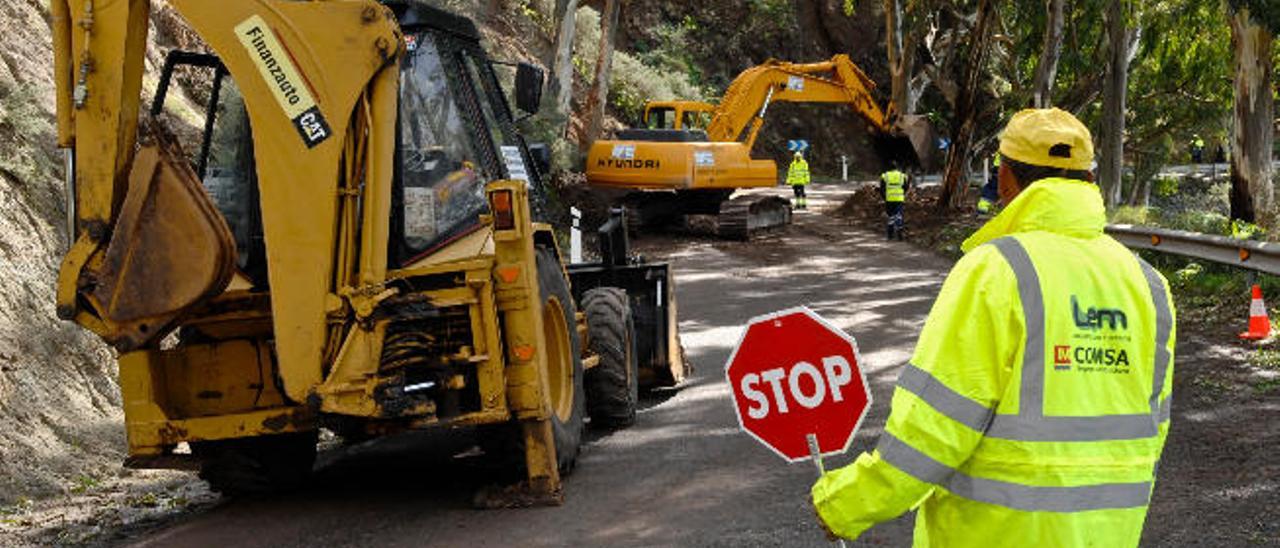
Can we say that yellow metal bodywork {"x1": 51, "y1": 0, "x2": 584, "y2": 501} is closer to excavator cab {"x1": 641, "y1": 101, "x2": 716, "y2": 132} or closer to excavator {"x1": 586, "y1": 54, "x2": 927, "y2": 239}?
excavator {"x1": 586, "y1": 54, "x2": 927, "y2": 239}

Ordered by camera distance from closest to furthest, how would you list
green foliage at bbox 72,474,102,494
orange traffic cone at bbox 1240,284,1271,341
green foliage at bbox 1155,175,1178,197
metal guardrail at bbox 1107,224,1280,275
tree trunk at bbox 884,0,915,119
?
green foliage at bbox 72,474,102,494, orange traffic cone at bbox 1240,284,1271,341, metal guardrail at bbox 1107,224,1280,275, tree trunk at bbox 884,0,915,119, green foliage at bbox 1155,175,1178,197

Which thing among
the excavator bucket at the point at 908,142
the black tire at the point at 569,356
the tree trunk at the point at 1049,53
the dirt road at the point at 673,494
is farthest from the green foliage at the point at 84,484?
the excavator bucket at the point at 908,142

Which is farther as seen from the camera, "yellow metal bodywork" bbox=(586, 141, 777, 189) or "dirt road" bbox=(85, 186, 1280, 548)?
"yellow metal bodywork" bbox=(586, 141, 777, 189)

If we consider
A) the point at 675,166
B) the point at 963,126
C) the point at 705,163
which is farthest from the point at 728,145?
the point at 963,126

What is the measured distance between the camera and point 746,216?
92.3 feet

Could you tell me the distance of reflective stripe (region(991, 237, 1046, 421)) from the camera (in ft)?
11.5

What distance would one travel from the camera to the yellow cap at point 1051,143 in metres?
3.75

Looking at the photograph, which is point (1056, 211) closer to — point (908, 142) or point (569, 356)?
point (569, 356)

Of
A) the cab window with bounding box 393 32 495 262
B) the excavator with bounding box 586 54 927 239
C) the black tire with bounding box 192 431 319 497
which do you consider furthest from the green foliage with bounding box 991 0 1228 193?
the black tire with bounding box 192 431 319 497

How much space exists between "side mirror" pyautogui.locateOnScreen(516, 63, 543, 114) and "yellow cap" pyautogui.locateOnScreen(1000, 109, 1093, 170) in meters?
5.64

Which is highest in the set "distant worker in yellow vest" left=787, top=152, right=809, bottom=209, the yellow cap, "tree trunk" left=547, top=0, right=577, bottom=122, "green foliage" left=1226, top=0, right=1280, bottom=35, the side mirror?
"tree trunk" left=547, top=0, right=577, bottom=122

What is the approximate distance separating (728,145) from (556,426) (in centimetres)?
2017

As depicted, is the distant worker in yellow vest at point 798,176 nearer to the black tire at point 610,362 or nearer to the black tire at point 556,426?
the black tire at point 610,362

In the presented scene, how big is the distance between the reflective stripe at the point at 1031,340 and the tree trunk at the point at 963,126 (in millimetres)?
29691
